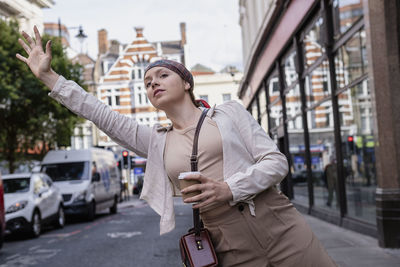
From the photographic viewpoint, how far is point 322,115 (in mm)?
13586

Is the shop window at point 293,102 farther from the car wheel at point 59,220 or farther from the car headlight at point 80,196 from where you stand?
the car wheel at point 59,220

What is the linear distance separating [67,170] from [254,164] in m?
17.9

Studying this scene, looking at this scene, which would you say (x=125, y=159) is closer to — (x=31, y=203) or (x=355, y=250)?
(x=31, y=203)

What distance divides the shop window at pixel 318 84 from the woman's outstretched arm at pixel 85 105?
34.1ft

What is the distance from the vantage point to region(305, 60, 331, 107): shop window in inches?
510

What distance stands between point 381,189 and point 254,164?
6512mm

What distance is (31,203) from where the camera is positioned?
14141 mm

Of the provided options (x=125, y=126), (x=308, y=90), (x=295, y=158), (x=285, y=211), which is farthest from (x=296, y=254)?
(x=295, y=158)

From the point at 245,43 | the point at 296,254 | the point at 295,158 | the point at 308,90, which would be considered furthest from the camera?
the point at 245,43

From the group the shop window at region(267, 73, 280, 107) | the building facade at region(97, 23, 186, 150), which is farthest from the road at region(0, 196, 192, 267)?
the building facade at region(97, 23, 186, 150)

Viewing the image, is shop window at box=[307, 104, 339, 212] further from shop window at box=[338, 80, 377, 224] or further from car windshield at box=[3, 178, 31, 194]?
car windshield at box=[3, 178, 31, 194]

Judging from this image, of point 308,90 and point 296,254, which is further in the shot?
point 308,90

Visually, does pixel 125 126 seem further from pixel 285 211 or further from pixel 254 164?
pixel 285 211

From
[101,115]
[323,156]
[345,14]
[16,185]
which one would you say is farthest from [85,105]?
[16,185]
